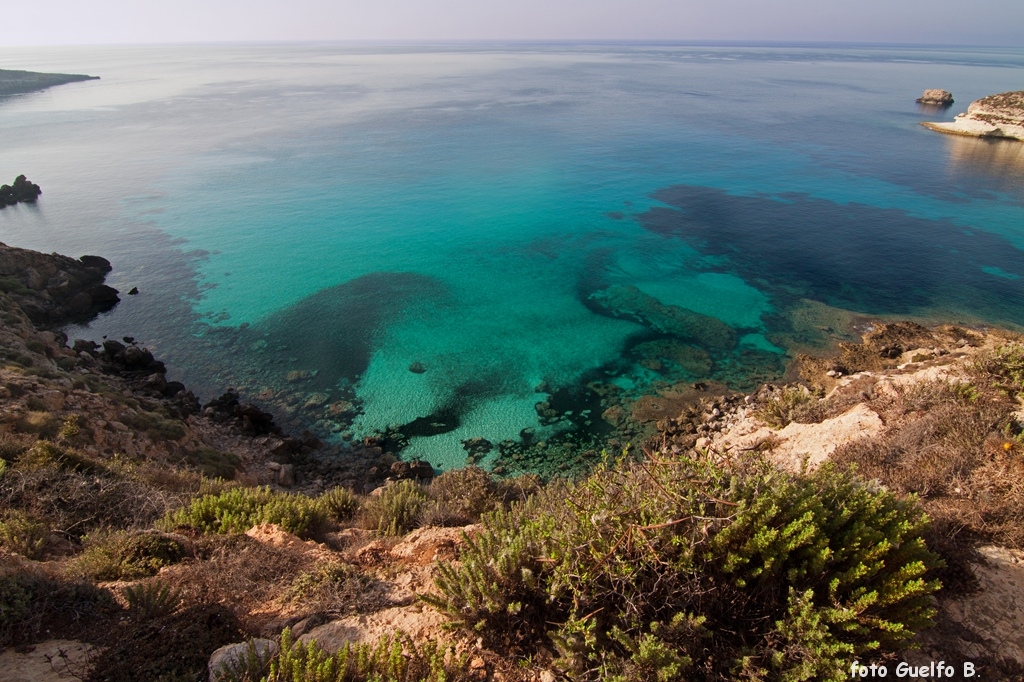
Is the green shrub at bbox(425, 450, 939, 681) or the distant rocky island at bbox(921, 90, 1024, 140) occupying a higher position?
the distant rocky island at bbox(921, 90, 1024, 140)

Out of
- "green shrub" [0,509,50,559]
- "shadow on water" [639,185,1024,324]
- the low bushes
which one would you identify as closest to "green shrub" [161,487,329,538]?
"green shrub" [0,509,50,559]

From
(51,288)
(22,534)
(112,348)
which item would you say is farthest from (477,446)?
(51,288)

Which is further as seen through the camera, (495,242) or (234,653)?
(495,242)

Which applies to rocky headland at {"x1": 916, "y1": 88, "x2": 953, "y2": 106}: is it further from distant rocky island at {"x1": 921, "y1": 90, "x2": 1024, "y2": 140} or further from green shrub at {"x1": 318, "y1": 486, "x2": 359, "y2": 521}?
green shrub at {"x1": 318, "y1": 486, "x2": 359, "y2": 521}

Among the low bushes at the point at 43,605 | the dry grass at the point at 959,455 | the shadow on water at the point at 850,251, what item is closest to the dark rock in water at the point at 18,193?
Answer: the shadow on water at the point at 850,251

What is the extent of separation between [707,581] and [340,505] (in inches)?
298

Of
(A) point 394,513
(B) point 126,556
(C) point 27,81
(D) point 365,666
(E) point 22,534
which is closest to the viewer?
(D) point 365,666

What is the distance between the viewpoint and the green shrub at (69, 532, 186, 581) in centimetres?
615

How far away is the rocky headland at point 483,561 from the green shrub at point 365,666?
0.03m

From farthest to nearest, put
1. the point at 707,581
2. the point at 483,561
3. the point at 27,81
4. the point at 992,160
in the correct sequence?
the point at 27,81 → the point at 992,160 → the point at 483,561 → the point at 707,581

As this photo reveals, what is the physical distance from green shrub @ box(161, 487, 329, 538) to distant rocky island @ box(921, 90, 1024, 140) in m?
81.2

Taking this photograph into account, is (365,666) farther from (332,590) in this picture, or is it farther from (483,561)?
(332,590)

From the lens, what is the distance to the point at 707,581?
465cm

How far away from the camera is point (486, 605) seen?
4848mm
